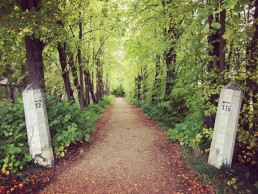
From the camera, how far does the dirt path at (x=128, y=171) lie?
15.7 ft

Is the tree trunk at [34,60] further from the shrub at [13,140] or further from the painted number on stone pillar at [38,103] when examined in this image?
the painted number on stone pillar at [38,103]

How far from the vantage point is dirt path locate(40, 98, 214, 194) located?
478 centimetres

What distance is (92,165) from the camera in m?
5.98

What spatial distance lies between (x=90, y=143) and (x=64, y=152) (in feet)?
4.87

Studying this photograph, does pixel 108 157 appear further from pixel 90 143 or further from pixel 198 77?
pixel 198 77

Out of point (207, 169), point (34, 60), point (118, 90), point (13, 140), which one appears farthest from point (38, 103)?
point (118, 90)

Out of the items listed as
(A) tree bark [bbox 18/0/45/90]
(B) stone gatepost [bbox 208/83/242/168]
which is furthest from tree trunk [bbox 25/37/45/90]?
(B) stone gatepost [bbox 208/83/242/168]

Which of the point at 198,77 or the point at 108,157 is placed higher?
the point at 198,77

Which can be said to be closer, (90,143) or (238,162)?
(238,162)

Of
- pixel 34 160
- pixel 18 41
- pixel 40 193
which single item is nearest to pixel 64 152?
pixel 34 160

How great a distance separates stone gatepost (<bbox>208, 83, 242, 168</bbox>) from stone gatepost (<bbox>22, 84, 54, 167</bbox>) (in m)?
4.44

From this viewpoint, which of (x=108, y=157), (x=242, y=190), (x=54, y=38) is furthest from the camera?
(x=54, y=38)

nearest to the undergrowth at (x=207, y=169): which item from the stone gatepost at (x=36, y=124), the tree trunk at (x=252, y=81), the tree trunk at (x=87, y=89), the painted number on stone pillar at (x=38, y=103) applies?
the tree trunk at (x=252, y=81)

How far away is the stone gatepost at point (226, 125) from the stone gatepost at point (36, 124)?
14.6 feet
